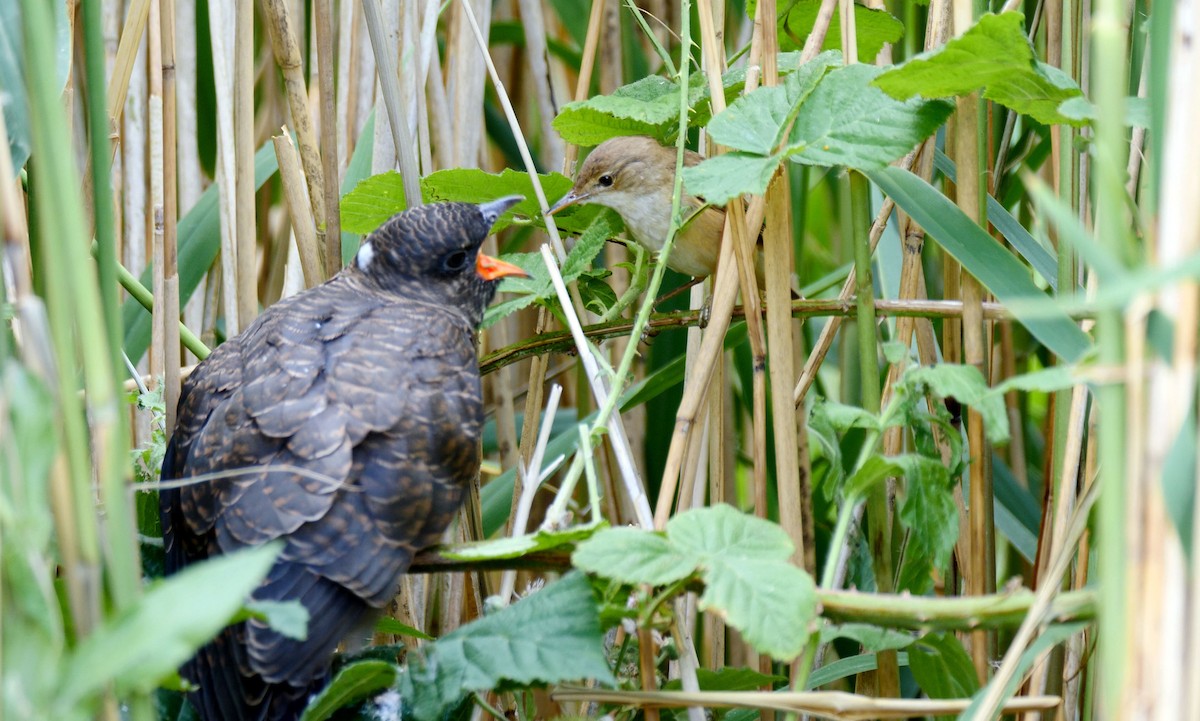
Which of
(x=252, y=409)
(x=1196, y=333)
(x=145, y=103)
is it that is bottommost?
(x=252, y=409)

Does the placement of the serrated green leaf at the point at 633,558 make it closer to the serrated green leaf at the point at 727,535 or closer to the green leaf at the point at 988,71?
the serrated green leaf at the point at 727,535

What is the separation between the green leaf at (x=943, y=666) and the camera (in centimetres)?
116

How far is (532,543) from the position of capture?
1.06 m

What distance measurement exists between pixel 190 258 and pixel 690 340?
820 millimetres

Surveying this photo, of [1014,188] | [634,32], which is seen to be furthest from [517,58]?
[1014,188]

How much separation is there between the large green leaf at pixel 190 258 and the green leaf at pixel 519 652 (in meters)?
0.91

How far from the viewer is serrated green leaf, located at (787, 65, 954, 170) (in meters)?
Result: 1.22

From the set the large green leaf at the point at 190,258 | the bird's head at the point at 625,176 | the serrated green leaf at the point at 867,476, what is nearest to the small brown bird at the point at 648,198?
the bird's head at the point at 625,176

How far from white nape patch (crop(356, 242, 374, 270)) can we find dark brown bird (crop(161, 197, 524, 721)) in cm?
13

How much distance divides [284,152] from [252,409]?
14.9 inches

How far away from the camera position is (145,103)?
199 cm

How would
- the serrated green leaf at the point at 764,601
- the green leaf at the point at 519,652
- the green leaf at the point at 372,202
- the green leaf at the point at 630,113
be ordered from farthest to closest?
1. the green leaf at the point at 372,202
2. the green leaf at the point at 630,113
3. the green leaf at the point at 519,652
4. the serrated green leaf at the point at 764,601

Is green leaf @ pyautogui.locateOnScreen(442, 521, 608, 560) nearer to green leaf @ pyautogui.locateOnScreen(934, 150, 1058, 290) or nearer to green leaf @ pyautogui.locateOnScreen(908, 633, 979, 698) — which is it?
green leaf @ pyautogui.locateOnScreen(908, 633, 979, 698)

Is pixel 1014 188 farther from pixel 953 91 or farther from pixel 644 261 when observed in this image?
pixel 953 91
